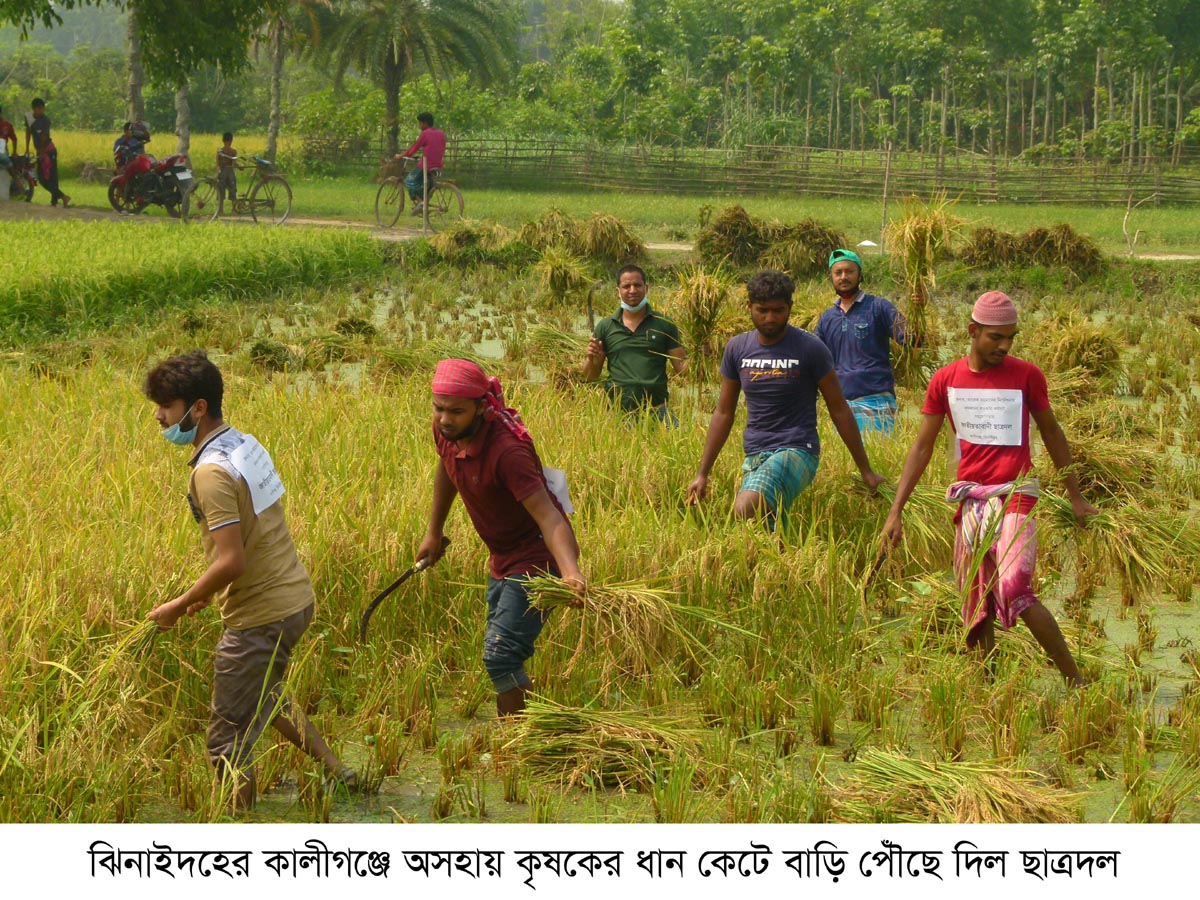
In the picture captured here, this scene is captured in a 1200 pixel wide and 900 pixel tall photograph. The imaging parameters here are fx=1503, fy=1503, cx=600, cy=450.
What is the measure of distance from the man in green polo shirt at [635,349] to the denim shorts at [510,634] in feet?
9.37

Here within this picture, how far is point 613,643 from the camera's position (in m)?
4.61

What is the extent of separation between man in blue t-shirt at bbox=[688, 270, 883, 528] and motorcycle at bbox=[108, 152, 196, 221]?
1586cm

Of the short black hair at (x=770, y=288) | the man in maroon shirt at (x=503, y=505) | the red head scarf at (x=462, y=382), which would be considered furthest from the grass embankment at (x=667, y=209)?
the red head scarf at (x=462, y=382)

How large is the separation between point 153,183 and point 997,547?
1784 centimetres

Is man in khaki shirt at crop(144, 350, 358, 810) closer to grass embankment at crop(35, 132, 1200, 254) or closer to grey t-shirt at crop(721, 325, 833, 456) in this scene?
grey t-shirt at crop(721, 325, 833, 456)

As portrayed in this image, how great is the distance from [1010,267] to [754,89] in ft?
104

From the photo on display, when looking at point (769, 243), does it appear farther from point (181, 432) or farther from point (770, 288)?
point (181, 432)

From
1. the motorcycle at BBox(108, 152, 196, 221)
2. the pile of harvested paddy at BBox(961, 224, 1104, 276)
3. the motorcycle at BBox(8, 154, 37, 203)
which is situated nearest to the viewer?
the pile of harvested paddy at BBox(961, 224, 1104, 276)

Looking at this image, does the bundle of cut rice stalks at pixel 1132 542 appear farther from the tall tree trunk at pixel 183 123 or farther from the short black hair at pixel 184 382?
the tall tree trunk at pixel 183 123

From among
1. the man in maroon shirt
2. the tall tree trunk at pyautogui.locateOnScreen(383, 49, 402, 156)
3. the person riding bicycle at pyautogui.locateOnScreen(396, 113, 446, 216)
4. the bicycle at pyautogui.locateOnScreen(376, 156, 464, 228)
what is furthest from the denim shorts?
the tall tree trunk at pyautogui.locateOnScreen(383, 49, 402, 156)

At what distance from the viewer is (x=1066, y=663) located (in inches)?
182

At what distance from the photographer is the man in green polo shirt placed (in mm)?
7027
